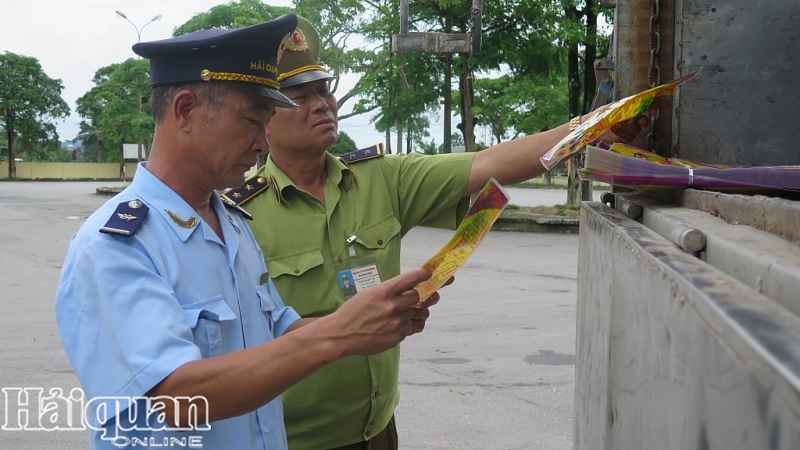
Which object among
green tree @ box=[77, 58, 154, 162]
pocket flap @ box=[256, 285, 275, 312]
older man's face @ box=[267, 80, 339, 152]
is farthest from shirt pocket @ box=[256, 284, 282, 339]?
green tree @ box=[77, 58, 154, 162]

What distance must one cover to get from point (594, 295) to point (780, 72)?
27.4 inches

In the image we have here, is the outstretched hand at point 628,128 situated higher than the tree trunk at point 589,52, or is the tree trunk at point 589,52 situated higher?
the tree trunk at point 589,52

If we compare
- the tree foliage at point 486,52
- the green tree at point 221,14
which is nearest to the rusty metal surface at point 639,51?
the tree foliage at point 486,52

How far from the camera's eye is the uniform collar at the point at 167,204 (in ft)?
5.50

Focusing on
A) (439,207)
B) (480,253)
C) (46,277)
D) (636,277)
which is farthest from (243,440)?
(480,253)

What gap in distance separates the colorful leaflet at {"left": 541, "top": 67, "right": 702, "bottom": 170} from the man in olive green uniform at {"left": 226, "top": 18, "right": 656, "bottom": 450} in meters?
0.50

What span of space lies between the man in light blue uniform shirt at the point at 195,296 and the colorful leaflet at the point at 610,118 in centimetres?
53

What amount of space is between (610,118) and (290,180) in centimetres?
118

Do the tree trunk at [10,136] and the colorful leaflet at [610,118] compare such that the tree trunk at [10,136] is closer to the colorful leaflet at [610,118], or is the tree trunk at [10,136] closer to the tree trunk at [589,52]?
the tree trunk at [589,52]

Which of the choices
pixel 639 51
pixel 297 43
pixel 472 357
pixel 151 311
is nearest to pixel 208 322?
pixel 151 311

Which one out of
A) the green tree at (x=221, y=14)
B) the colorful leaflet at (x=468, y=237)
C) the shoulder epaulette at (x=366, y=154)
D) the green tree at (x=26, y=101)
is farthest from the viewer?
the green tree at (x=26, y=101)

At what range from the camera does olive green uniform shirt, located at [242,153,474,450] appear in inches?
94.7

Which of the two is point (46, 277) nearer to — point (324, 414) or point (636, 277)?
point (324, 414)

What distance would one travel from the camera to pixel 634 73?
2.02m
